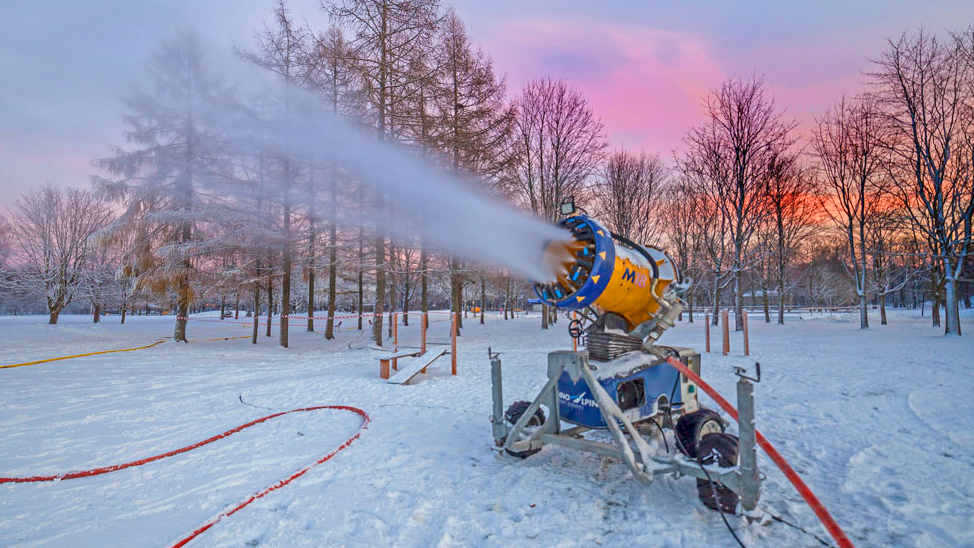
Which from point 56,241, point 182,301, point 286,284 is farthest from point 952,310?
point 56,241

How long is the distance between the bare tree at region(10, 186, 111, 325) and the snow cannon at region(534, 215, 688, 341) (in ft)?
112

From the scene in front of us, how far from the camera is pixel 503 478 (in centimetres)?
414

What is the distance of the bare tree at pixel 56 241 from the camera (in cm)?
2706

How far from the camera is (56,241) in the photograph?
90.3 feet

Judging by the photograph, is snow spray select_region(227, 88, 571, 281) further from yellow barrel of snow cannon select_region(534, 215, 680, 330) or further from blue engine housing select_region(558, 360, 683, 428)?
blue engine housing select_region(558, 360, 683, 428)

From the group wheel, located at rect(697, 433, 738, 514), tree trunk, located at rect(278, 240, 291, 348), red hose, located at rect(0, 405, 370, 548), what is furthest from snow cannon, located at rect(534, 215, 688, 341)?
tree trunk, located at rect(278, 240, 291, 348)

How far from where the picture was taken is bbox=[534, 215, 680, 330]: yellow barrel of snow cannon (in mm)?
3764

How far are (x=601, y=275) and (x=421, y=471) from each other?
2633 millimetres

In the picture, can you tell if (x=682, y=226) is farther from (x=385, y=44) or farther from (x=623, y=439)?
(x=623, y=439)

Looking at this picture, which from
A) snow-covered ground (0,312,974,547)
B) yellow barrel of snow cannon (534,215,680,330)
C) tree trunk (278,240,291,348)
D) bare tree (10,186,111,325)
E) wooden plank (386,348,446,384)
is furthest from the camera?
bare tree (10,186,111,325)

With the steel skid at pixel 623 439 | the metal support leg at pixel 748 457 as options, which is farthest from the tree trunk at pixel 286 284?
the metal support leg at pixel 748 457

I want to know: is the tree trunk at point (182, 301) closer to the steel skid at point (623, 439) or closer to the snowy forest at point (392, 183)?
the snowy forest at point (392, 183)

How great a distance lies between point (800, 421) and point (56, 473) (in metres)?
8.77

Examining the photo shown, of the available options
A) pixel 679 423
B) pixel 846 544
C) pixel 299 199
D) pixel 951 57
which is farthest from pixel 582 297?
pixel 951 57
